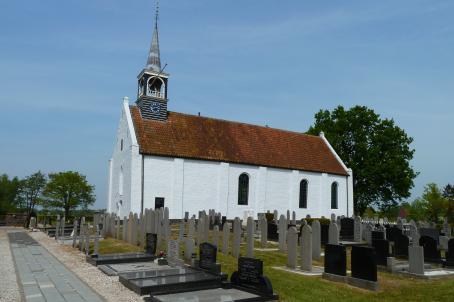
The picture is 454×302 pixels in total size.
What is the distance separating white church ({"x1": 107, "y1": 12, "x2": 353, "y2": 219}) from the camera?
2822 centimetres

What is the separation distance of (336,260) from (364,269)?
2.69 feet

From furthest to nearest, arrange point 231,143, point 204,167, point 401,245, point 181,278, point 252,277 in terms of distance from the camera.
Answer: point 231,143 → point 204,167 → point 401,245 → point 181,278 → point 252,277

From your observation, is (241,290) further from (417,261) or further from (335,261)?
(417,261)

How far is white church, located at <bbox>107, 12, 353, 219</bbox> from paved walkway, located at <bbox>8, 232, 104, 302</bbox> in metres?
13.1

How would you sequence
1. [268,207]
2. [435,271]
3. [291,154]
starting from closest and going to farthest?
[435,271] < [268,207] < [291,154]

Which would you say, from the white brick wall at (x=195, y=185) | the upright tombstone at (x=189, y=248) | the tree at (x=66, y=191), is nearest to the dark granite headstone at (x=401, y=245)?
the upright tombstone at (x=189, y=248)

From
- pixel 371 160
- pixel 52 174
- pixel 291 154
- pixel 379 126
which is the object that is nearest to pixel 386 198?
pixel 371 160

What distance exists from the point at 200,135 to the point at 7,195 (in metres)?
47.7

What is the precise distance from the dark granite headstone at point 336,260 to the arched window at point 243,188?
20.7m

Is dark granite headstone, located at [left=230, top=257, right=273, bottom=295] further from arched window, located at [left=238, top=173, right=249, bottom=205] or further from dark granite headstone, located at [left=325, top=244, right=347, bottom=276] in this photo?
arched window, located at [left=238, top=173, right=249, bottom=205]

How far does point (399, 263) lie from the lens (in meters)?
13.0

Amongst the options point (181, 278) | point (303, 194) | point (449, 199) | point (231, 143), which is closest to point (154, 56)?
point (231, 143)

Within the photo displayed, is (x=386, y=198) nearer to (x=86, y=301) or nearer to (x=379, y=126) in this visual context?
(x=379, y=126)

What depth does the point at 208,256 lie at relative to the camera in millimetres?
11008
